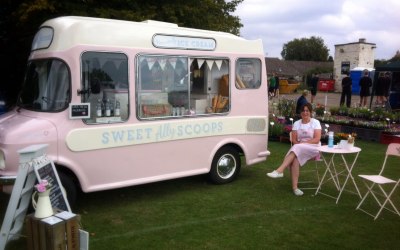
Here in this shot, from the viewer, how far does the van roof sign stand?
6090mm

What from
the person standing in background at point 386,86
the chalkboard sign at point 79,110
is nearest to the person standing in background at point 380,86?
the person standing in background at point 386,86

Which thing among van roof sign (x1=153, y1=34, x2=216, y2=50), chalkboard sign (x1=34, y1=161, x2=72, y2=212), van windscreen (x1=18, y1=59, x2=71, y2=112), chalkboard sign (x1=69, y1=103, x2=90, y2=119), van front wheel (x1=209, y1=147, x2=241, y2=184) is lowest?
van front wheel (x1=209, y1=147, x2=241, y2=184)

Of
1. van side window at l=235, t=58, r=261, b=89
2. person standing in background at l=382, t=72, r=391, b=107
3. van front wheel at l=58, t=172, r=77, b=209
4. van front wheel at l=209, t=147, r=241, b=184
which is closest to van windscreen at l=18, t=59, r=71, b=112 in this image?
van front wheel at l=58, t=172, r=77, b=209

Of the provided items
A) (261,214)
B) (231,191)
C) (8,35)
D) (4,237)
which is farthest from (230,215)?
(8,35)

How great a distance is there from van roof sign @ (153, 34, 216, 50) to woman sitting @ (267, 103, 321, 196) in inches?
78.1

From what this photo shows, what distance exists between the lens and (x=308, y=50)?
246ft

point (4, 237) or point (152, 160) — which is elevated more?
point (152, 160)

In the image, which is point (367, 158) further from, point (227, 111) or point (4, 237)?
point (4, 237)

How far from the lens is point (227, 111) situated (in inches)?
273

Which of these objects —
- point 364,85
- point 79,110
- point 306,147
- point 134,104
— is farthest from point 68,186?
point 364,85

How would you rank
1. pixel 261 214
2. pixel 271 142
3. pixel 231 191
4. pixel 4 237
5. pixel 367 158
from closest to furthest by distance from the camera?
pixel 4 237 < pixel 261 214 < pixel 231 191 < pixel 367 158 < pixel 271 142

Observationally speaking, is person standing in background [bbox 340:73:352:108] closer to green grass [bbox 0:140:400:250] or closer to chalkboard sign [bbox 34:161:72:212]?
green grass [bbox 0:140:400:250]

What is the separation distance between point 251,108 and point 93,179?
3112 mm

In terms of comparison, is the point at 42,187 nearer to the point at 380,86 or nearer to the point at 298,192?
the point at 298,192
